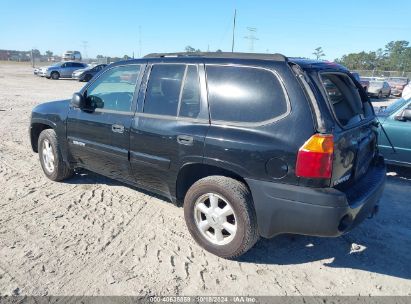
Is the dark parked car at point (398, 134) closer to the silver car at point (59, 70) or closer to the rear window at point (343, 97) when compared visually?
the rear window at point (343, 97)

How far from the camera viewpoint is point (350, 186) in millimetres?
3186

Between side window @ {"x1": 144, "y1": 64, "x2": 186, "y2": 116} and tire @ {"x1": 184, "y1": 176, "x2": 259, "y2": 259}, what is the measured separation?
2.79 ft

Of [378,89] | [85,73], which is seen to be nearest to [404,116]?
[378,89]

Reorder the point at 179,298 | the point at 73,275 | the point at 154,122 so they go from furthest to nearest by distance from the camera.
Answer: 1. the point at 154,122
2. the point at 73,275
3. the point at 179,298

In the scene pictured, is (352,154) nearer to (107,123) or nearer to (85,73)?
(107,123)

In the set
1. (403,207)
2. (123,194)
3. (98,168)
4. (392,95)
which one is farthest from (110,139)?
(392,95)

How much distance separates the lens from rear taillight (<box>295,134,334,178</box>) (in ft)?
9.00

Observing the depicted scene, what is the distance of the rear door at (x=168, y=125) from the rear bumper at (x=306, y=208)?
0.72 m

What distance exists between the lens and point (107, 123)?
4113 millimetres

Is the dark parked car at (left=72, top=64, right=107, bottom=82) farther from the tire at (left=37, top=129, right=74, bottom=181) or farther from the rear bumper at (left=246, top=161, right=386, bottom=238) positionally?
the rear bumper at (left=246, top=161, right=386, bottom=238)

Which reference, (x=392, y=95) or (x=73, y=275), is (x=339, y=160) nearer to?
(x=73, y=275)

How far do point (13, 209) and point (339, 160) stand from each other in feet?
12.1

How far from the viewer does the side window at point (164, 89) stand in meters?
3.60

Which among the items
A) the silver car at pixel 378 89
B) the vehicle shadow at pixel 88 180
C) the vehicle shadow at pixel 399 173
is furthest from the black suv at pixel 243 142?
the silver car at pixel 378 89
